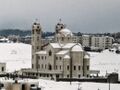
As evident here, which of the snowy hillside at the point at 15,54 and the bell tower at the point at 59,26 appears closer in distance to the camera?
the bell tower at the point at 59,26

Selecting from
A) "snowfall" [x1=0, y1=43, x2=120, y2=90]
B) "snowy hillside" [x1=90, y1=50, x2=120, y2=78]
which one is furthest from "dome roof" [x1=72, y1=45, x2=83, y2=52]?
"snowy hillside" [x1=90, y1=50, x2=120, y2=78]

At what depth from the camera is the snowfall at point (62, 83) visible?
4515 centimetres

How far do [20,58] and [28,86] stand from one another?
8097cm

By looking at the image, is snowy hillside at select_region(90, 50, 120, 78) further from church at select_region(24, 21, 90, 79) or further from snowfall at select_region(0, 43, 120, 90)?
church at select_region(24, 21, 90, 79)

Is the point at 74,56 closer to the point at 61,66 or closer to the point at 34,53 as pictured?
the point at 61,66

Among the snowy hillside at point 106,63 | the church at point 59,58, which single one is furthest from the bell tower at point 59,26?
the snowy hillside at point 106,63

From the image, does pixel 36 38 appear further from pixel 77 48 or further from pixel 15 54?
pixel 15 54

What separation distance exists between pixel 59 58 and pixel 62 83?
11.0m

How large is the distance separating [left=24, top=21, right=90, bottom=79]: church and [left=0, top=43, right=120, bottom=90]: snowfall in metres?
7.58

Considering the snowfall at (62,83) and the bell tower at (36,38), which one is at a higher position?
the bell tower at (36,38)

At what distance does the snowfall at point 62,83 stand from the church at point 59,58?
7.58 meters

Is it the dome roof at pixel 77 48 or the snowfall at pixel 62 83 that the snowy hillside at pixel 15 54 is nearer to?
the snowfall at pixel 62 83

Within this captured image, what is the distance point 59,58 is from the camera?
192 feet

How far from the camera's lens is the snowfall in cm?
4515
